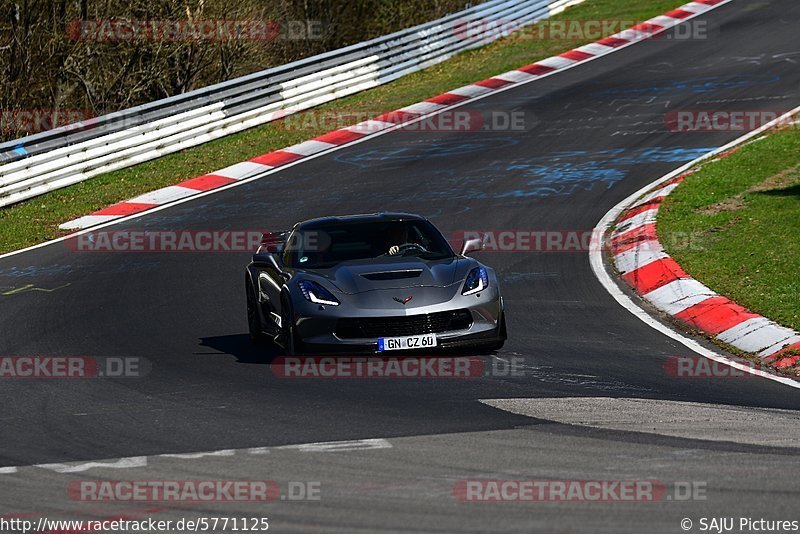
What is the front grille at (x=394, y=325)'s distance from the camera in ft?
35.0

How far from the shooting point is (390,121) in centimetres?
2483

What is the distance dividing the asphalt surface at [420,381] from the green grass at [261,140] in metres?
1.47

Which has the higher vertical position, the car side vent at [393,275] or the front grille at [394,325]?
the car side vent at [393,275]

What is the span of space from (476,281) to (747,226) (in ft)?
17.8
